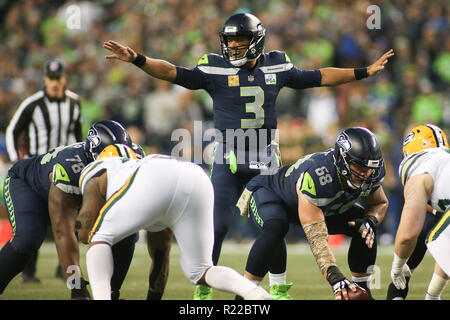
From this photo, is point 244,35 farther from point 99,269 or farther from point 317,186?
point 99,269

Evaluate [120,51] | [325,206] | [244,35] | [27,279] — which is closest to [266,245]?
[325,206]

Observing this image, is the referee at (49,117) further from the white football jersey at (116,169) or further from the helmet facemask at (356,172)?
the helmet facemask at (356,172)

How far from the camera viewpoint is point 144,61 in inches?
241

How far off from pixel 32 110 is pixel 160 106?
422cm

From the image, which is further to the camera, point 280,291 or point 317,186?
point 280,291

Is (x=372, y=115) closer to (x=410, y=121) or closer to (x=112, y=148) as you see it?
(x=410, y=121)

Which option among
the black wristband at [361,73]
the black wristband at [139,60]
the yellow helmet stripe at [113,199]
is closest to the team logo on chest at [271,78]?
the black wristband at [361,73]

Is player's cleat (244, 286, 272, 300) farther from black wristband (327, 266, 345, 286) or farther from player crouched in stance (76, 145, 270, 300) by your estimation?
black wristband (327, 266, 345, 286)

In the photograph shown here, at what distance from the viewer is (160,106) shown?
12.3 m

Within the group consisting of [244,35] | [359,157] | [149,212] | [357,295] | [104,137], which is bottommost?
[357,295]

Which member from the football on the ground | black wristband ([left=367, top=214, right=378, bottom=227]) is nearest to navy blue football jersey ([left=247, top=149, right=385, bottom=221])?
black wristband ([left=367, top=214, right=378, bottom=227])

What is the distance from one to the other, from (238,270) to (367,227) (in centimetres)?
335

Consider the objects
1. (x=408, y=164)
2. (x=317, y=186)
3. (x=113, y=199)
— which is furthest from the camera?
(x=408, y=164)

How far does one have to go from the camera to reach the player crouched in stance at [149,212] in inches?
178
